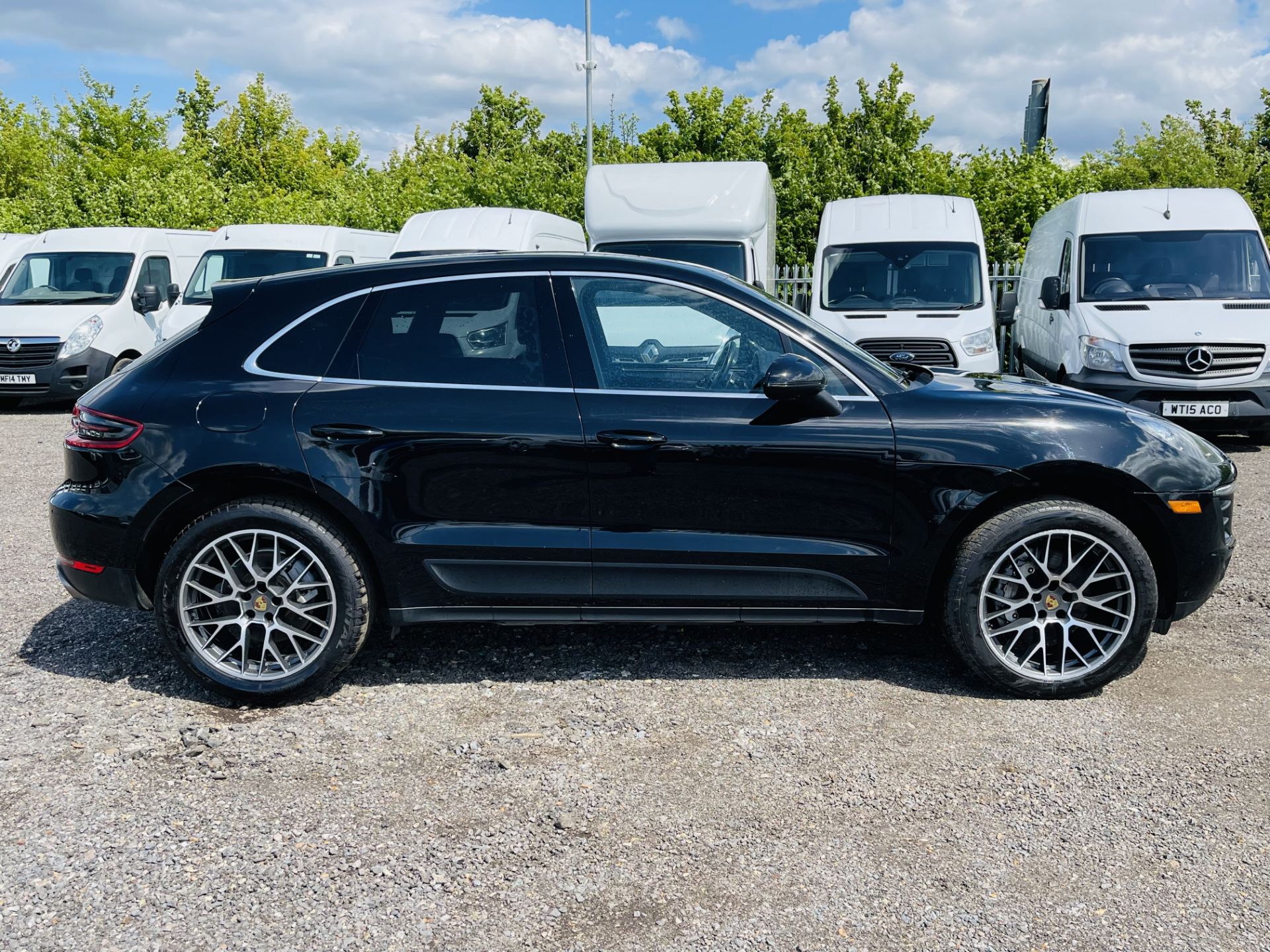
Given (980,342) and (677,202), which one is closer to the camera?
(980,342)

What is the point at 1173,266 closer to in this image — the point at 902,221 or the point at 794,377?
the point at 902,221

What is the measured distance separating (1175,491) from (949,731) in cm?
131

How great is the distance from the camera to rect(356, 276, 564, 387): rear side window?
170 inches

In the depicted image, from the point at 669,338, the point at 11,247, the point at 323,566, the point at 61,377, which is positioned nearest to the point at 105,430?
the point at 323,566

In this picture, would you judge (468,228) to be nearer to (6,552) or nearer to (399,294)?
(6,552)

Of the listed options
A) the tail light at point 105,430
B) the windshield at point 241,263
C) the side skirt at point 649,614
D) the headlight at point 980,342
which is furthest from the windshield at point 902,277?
the tail light at point 105,430

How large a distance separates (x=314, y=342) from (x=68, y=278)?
12.1 meters

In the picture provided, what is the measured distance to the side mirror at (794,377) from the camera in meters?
4.05

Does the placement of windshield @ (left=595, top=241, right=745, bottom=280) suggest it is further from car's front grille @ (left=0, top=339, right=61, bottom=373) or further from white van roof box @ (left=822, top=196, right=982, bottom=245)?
car's front grille @ (left=0, top=339, right=61, bottom=373)

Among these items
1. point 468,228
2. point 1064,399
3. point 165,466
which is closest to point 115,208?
point 468,228

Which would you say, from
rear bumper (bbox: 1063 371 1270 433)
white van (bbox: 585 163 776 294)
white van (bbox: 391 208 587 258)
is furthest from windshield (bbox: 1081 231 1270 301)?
white van (bbox: 391 208 587 258)

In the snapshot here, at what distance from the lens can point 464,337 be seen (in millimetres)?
4383

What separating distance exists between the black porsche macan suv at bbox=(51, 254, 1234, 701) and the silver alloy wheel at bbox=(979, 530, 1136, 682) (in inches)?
0.4

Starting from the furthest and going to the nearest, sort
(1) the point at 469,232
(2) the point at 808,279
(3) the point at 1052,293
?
(2) the point at 808,279
(1) the point at 469,232
(3) the point at 1052,293
